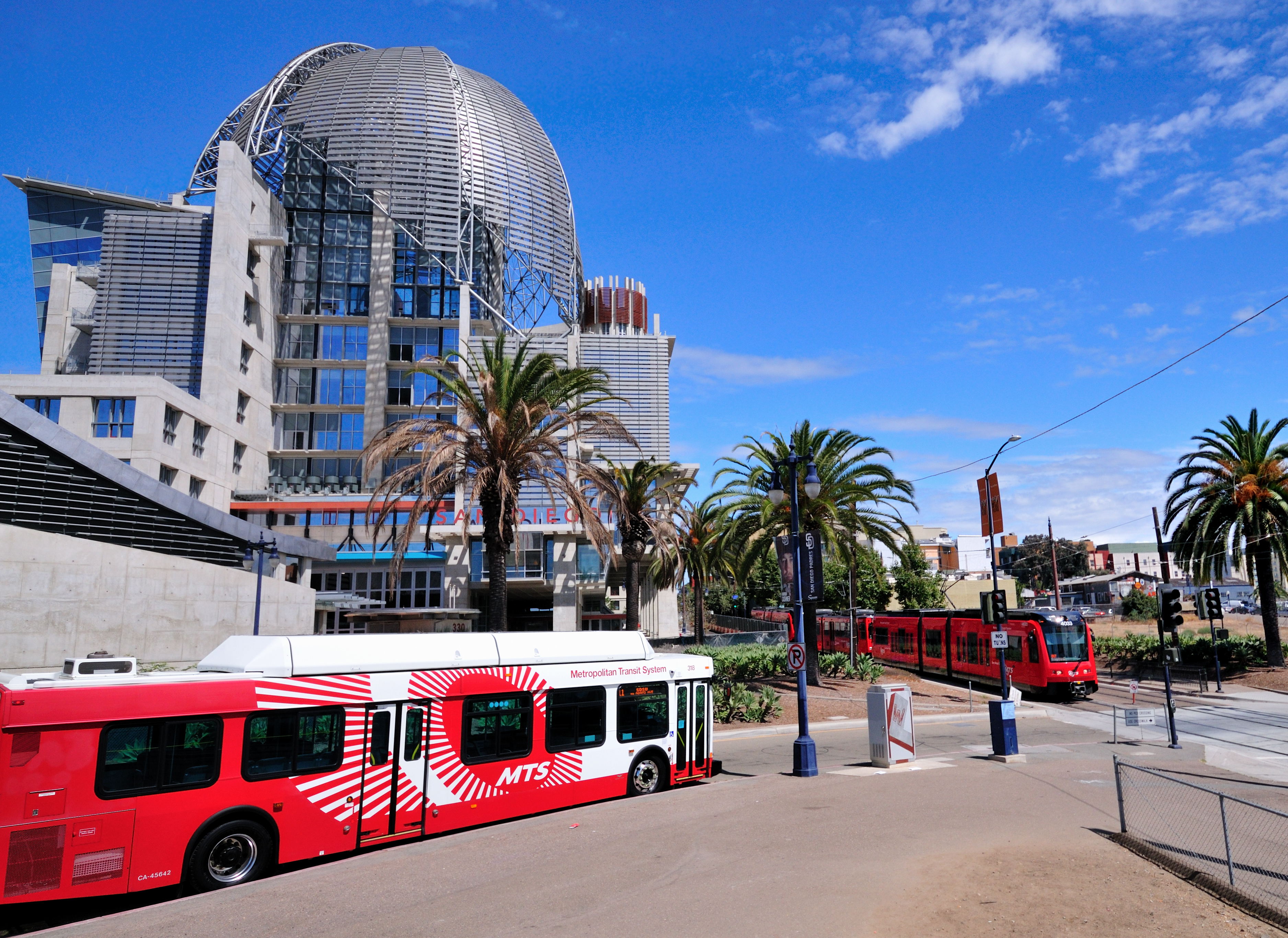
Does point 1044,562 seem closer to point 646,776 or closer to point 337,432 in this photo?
Answer: point 337,432

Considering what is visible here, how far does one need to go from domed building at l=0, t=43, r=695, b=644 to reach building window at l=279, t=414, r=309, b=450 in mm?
175

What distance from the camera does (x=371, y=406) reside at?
213ft

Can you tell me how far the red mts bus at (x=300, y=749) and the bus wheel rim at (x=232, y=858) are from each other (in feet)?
0.06

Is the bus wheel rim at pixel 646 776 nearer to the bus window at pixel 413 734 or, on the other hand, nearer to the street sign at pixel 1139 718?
the bus window at pixel 413 734

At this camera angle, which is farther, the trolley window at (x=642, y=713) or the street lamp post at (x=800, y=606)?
the street lamp post at (x=800, y=606)

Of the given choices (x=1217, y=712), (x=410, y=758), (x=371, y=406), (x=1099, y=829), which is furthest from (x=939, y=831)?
(x=371, y=406)

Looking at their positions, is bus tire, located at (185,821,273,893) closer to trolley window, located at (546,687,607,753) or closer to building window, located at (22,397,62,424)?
trolley window, located at (546,687,607,753)

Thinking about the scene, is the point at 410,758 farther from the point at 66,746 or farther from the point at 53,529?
the point at 53,529

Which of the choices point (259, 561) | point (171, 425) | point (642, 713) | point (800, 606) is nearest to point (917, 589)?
point (259, 561)

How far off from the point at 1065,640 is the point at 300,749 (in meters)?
28.2

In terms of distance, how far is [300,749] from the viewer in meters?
10.9

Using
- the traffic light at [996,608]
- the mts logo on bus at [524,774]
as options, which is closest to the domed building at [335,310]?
the traffic light at [996,608]

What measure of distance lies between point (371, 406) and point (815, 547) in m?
47.8

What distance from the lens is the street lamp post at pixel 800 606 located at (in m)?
16.5
